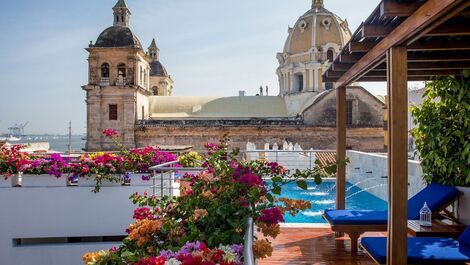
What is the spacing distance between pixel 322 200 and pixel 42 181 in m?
7.38

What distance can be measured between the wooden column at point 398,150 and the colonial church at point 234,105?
22.7 meters

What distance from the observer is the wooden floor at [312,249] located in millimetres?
4895

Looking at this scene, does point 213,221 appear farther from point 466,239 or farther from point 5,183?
point 5,183

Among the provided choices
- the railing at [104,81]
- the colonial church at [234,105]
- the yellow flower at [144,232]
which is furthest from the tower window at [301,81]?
the yellow flower at [144,232]

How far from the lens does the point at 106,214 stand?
6.84 m

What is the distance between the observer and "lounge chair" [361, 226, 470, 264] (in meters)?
3.74

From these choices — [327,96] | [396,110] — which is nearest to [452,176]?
[396,110]

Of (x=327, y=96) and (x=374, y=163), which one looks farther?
(x=327, y=96)

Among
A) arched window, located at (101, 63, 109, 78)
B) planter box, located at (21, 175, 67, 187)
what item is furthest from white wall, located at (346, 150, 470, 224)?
arched window, located at (101, 63, 109, 78)

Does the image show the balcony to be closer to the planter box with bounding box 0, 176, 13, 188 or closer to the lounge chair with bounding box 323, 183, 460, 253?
the planter box with bounding box 0, 176, 13, 188

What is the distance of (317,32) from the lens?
32.2 meters

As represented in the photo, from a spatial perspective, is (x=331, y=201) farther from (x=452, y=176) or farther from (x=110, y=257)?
(x=110, y=257)

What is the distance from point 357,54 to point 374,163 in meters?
7.19

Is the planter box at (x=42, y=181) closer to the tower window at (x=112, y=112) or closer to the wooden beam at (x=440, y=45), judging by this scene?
the wooden beam at (x=440, y=45)
